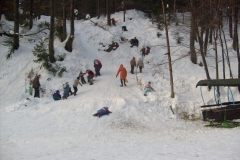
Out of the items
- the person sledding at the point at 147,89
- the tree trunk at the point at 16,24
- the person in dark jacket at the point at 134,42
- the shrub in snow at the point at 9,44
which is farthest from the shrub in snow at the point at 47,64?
the person in dark jacket at the point at 134,42

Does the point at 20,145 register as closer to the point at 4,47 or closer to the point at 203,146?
the point at 203,146

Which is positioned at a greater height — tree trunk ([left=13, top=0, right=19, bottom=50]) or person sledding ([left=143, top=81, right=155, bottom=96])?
tree trunk ([left=13, top=0, right=19, bottom=50])

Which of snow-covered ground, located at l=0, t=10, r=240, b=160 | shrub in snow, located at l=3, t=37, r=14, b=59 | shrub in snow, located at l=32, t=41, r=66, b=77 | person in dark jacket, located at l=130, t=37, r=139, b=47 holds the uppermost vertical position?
person in dark jacket, located at l=130, t=37, r=139, b=47

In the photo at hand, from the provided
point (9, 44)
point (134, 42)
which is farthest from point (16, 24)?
point (134, 42)

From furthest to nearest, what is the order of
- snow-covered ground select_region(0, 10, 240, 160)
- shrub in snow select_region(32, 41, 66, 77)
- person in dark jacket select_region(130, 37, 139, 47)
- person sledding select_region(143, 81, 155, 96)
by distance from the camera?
person in dark jacket select_region(130, 37, 139, 47) → shrub in snow select_region(32, 41, 66, 77) → person sledding select_region(143, 81, 155, 96) → snow-covered ground select_region(0, 10, 240, 160)

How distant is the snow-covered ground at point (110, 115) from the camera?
26.0 feet

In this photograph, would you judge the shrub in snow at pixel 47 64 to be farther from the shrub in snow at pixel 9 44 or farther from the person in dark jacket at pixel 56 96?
the person in dark jacket at pixel 56 96

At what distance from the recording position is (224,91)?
16484 mm

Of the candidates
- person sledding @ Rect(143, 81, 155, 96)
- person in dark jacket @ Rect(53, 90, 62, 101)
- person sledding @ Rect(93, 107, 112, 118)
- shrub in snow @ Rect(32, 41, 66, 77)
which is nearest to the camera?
person sledding @ Rect(93, 107, 112, 118)

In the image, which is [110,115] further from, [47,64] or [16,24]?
[16,24]

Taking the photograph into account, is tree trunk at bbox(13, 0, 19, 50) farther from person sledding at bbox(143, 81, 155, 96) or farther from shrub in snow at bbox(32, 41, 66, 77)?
person sledding at bbox(143, 81, 155, 96)

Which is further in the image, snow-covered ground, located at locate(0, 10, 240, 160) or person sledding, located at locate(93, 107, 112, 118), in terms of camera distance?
person sledding, located at locate(93, 107, 112, 118)

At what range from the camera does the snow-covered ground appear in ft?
26.0

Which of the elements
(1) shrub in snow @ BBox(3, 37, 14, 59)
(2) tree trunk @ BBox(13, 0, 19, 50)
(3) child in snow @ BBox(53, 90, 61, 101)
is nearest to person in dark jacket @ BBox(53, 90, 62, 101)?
(3) child in snow @ BBox(53, 90, 61, 101)
